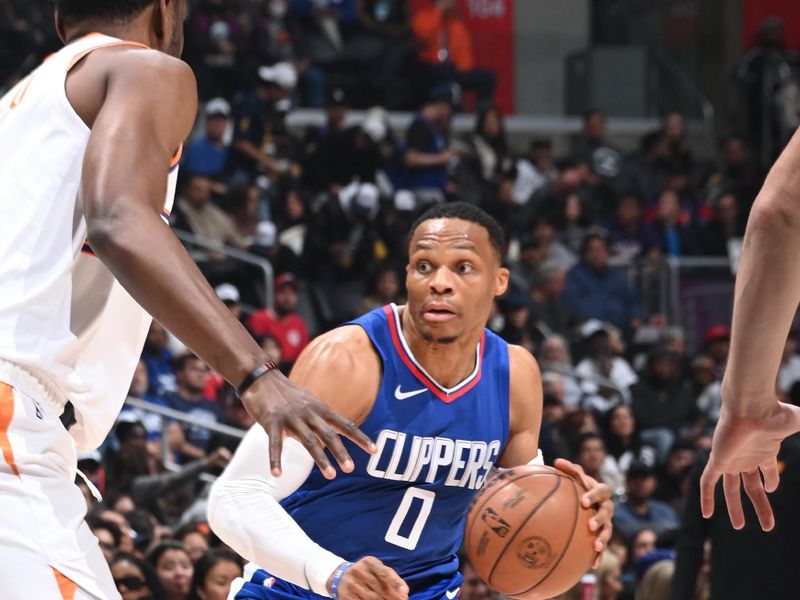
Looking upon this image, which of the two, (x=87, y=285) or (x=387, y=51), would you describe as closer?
(x=87, y=285)

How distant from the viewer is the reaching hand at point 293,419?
7.04ft

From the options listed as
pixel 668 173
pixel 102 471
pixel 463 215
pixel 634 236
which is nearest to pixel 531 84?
pixel 668 173

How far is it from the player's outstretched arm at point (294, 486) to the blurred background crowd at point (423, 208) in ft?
9.48

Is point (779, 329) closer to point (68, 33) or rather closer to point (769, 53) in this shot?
point (68, 33)

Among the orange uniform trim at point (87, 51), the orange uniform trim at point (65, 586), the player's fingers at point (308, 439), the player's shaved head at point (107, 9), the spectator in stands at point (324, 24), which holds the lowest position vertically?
the spectator in stands at point (324, 24)

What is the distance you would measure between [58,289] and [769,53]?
48.7 feet

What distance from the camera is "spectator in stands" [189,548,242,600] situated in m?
6.55

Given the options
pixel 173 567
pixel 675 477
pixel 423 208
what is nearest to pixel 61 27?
pixel 173 567

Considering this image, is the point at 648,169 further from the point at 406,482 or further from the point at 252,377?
the point at 252,377

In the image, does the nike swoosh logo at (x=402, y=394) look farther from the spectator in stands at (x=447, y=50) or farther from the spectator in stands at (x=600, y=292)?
the spectator in stands at (x=447, y=50)

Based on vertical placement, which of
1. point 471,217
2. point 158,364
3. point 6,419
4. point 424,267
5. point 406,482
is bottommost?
point 158,364

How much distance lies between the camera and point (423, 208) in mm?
12680

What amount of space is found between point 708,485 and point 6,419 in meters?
1.33

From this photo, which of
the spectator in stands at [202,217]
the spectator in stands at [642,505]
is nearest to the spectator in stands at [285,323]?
the spectator in stands at [202,217]
